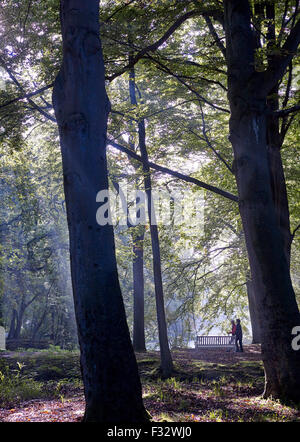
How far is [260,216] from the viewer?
6.99 meters

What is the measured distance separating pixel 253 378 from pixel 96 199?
324 inches

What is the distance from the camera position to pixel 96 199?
4.84m

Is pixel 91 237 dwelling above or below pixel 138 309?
above

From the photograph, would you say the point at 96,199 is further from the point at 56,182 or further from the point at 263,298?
the point at 56,182

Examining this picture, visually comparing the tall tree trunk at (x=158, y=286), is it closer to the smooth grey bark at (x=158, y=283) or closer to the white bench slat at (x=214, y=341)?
the smooth grey bark at (x=158, y=283)

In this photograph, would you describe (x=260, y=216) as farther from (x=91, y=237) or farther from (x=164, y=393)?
(x=164, y=393)

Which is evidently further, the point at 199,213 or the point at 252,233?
the point at 199,213

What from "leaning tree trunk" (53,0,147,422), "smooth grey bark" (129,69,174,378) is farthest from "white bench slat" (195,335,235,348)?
"leaning tree trunk" (53,0,147,422)

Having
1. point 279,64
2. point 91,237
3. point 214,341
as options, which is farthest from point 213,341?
point 91,237

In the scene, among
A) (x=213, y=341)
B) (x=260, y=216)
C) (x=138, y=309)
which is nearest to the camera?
(x=260, y=216)

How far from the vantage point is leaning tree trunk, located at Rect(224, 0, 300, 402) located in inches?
259

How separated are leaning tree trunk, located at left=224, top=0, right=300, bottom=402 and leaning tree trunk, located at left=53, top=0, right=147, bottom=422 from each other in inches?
120

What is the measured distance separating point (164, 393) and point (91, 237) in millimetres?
5157
